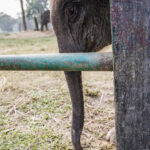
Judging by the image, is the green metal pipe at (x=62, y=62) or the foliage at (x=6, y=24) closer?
the green metal pipe at (x=62, y=62)

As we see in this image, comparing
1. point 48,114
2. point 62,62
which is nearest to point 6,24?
point 48,114

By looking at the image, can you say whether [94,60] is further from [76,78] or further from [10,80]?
[10,80]

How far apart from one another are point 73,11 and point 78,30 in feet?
0.34

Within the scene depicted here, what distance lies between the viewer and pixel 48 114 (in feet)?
5.41

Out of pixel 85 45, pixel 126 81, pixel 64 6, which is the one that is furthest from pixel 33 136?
pixel 126 81

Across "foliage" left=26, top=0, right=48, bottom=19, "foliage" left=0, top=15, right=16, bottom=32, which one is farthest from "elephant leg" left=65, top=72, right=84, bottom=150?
"foliage" left=0, top=15, right=16, bottom=32

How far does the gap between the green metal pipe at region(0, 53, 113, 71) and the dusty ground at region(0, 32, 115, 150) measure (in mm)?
809

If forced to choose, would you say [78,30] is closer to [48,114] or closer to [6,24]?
[48,114]

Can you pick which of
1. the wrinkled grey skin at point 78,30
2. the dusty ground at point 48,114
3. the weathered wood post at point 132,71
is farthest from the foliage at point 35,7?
the weathered wood post at point 132,71

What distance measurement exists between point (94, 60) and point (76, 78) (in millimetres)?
372

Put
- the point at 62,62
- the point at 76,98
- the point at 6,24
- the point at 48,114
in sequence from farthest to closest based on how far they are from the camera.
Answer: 1. the point at 6,24
2. the point at 48,114
3. the point at 76,98
4. the point at 62,62

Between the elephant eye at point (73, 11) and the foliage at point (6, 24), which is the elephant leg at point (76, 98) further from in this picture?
the foliage at point (6, 24)

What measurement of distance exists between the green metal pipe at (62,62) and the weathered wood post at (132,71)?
3.6 inches

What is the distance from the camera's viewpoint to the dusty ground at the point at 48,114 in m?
1.31
